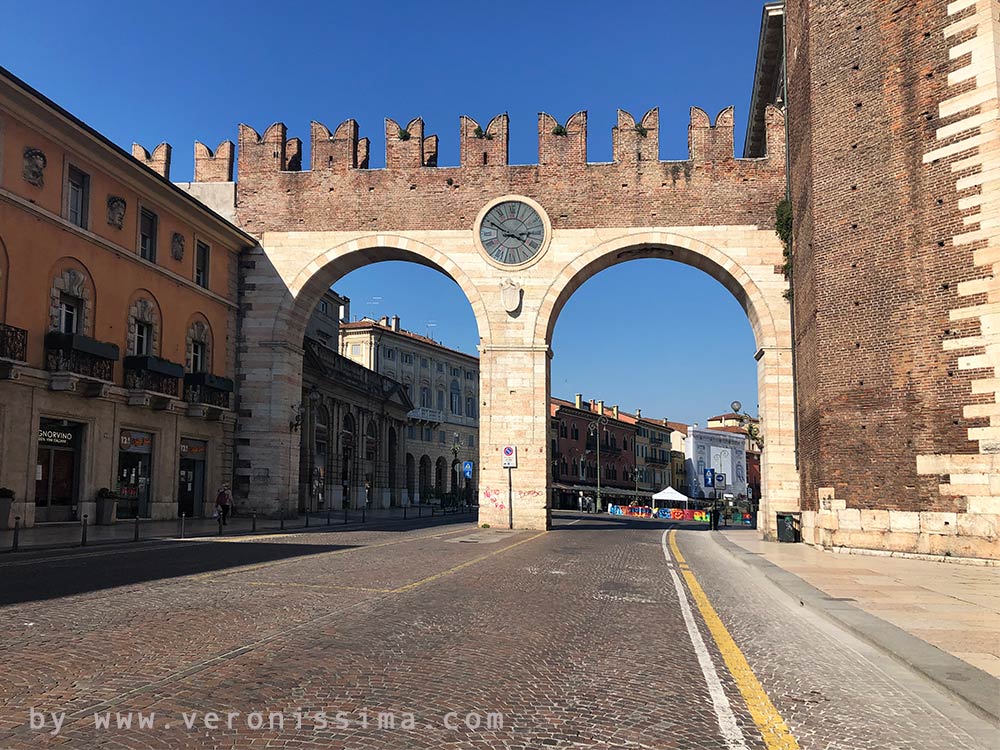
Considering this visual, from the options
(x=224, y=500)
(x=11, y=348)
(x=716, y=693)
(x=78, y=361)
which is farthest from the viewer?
(x=224, y=500)

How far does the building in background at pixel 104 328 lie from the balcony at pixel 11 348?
0.03 meters

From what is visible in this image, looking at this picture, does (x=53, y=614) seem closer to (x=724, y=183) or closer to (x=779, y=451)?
(x=779, y=451)

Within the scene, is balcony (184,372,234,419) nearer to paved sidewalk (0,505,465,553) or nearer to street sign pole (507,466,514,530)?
paved sidewalk (0,505,465,553)

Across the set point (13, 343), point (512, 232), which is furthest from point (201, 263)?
point (512, 232)

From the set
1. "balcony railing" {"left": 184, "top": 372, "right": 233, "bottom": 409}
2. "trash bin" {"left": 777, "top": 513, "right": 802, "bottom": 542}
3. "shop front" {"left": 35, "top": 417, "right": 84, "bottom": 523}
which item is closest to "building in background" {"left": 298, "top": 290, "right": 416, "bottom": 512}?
"balcony railing" {"left": 184, "top": 372, "right": 233, "bottom": 409}

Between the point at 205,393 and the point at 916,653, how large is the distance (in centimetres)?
2682

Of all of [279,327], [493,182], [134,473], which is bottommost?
[134,473]

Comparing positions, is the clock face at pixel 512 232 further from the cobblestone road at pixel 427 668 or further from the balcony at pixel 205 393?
the cobblestone road at pixel 427 668

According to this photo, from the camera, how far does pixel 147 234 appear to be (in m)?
28.0

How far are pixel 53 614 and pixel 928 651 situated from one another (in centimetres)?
797

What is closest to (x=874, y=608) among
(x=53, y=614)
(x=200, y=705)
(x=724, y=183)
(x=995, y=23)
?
(x=200, y=705)

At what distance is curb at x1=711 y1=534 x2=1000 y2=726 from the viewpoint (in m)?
5.47

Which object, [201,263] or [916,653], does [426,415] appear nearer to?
[201,263]

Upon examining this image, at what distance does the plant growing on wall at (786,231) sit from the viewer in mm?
28000
